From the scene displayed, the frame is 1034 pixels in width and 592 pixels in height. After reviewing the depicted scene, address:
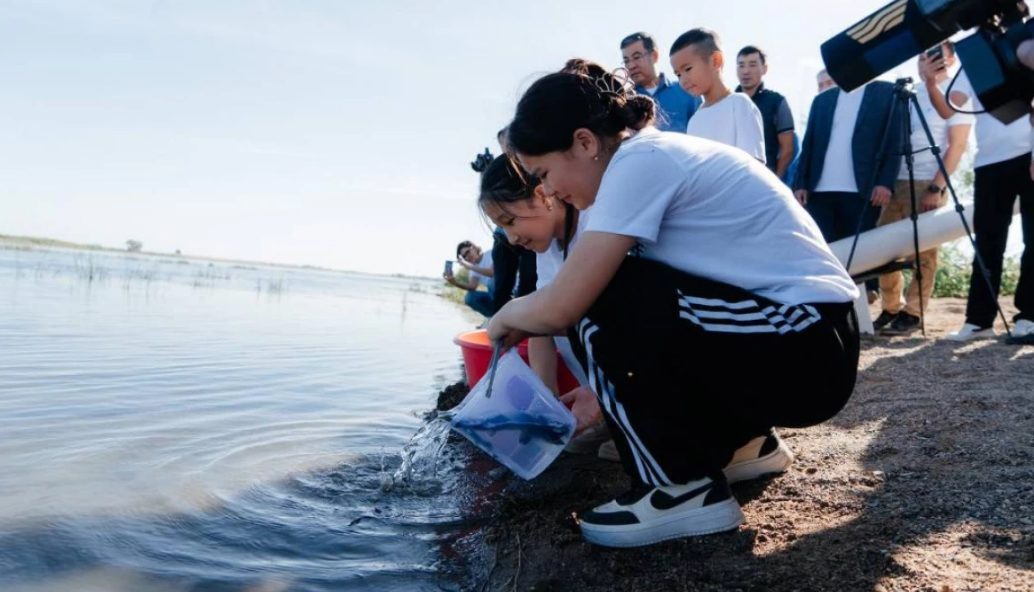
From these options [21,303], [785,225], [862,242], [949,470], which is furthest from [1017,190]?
[21,303]

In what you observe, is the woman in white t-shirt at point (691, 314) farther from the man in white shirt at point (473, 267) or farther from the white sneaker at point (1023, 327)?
the man in white shirt at point (473, 267)

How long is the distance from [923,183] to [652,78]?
81.9 inches

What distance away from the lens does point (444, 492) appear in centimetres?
266

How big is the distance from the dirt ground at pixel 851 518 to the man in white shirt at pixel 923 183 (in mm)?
2289

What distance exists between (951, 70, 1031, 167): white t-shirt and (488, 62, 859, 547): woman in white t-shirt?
2.99 metres

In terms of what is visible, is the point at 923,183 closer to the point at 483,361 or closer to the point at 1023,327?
the point at 1023,327

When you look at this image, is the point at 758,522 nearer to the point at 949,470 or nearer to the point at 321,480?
the point at 949,470

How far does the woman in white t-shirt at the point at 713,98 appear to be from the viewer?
3570mm

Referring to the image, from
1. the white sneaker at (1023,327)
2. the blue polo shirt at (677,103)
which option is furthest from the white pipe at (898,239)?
the blue polo shirt at (677,103)

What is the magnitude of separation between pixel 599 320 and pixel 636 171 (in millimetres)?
363

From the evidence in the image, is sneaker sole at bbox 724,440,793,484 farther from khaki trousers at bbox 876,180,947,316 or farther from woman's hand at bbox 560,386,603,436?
khaki trousers at bbox 876,180,947,316

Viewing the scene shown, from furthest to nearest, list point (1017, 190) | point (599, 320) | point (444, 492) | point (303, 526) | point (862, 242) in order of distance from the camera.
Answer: point (862, 242), point (1017, 190), point (444, 492), point (303, 526), point (599, 320)

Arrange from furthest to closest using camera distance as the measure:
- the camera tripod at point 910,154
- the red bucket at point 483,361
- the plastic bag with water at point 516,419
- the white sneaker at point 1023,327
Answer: the camera tripod at point 910,154, the white sneaker at point 1023,327, the red bucket at point 483,361, the plastic bag with water at point 516,419

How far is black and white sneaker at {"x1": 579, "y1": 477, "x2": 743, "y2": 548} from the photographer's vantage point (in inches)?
69.1
